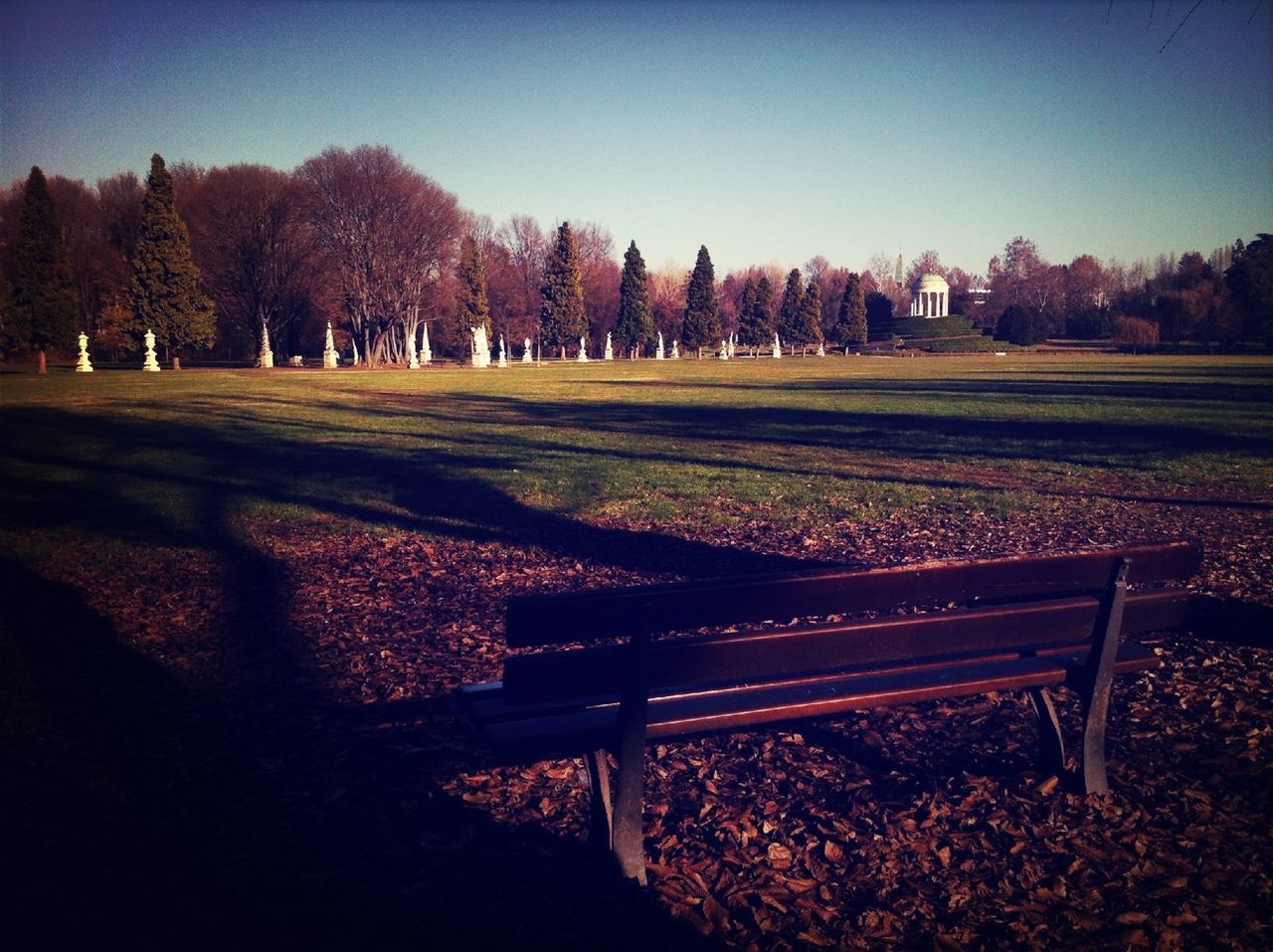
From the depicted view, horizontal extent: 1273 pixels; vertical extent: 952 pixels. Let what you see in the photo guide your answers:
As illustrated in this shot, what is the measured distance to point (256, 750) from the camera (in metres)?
3.99

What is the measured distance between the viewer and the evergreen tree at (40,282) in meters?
38.8

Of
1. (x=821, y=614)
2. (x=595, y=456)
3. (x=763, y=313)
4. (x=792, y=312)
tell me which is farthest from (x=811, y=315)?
(x=821, y=614)

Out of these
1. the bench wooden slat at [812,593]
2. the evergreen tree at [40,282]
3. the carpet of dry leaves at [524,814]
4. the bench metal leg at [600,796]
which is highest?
the evergreen tree at [40,282]

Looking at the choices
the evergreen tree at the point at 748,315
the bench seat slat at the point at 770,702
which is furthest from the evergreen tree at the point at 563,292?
the bench seat slat at the point at 770,702

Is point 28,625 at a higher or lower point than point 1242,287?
lower

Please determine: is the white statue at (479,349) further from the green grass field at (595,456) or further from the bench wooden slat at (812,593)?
the bench wooden slat at (812,593)

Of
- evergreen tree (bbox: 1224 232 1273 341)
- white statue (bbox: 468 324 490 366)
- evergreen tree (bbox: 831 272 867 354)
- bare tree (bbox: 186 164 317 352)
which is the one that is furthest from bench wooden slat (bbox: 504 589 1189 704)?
evergreen tree (bbox: 831 272 867 354)

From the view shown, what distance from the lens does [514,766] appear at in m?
3.62

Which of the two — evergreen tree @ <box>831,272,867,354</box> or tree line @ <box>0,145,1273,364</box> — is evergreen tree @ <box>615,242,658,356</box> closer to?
tree line @ <box>0,145,1273,364</box>

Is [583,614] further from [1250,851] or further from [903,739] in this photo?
[1250,851]

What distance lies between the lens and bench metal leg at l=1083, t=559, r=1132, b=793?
3.54 m

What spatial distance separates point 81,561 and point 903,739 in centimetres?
703

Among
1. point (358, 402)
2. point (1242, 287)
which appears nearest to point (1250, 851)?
point (358, 402)

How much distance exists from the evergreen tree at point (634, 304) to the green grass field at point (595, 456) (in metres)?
47.6
